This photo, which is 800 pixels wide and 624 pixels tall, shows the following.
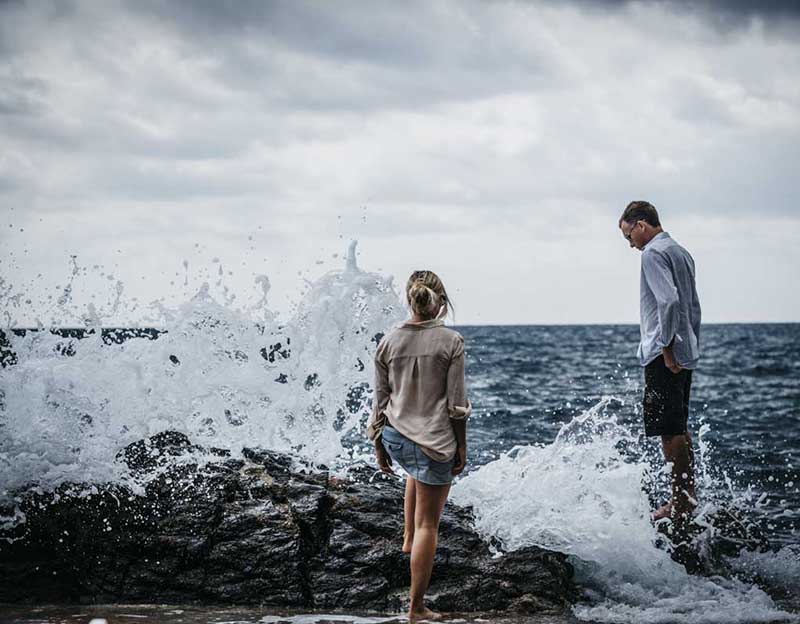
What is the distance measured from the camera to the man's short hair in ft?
18.9

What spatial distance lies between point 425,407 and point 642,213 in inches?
93.8

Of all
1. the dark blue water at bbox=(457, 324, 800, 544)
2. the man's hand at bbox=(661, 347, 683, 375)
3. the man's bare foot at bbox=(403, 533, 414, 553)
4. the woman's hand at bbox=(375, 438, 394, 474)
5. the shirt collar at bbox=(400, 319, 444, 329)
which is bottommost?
the dark blue water at bbox=(457, 324, 800, 544)

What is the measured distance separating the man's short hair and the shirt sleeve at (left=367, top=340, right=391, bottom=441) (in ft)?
7.49

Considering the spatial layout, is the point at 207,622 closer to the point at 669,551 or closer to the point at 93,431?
the point at 93,431

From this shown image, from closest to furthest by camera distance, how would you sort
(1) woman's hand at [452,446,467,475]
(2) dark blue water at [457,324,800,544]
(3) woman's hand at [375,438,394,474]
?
(1) woman's hand at [452,446,467,475] → (3) woman's hand at [375,438,394,474] → (2) dark blue water at [457,324,800,544]

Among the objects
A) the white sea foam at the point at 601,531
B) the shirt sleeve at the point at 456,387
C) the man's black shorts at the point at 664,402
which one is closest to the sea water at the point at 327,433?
the white sea foam at the point at 601,531

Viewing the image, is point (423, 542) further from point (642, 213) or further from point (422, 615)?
point (642, 213)

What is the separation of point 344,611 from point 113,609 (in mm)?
1289

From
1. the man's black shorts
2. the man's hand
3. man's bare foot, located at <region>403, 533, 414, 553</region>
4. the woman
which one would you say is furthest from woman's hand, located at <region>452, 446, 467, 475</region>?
the man's hand

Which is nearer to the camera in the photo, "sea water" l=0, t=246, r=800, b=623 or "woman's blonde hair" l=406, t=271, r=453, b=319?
"woman's blonde hair" l=406, t=271, r=453, b=319

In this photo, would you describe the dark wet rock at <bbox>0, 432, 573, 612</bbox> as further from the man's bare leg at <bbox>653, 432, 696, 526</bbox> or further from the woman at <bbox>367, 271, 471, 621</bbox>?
the man's bare leg at <bbox>653, 432, 696, 526</bbox>

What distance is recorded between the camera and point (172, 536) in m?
5.06

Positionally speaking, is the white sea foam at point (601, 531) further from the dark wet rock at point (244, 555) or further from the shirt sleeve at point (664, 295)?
the shirt sleeve at point (664, 295)

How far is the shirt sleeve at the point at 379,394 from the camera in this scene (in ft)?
15.0
